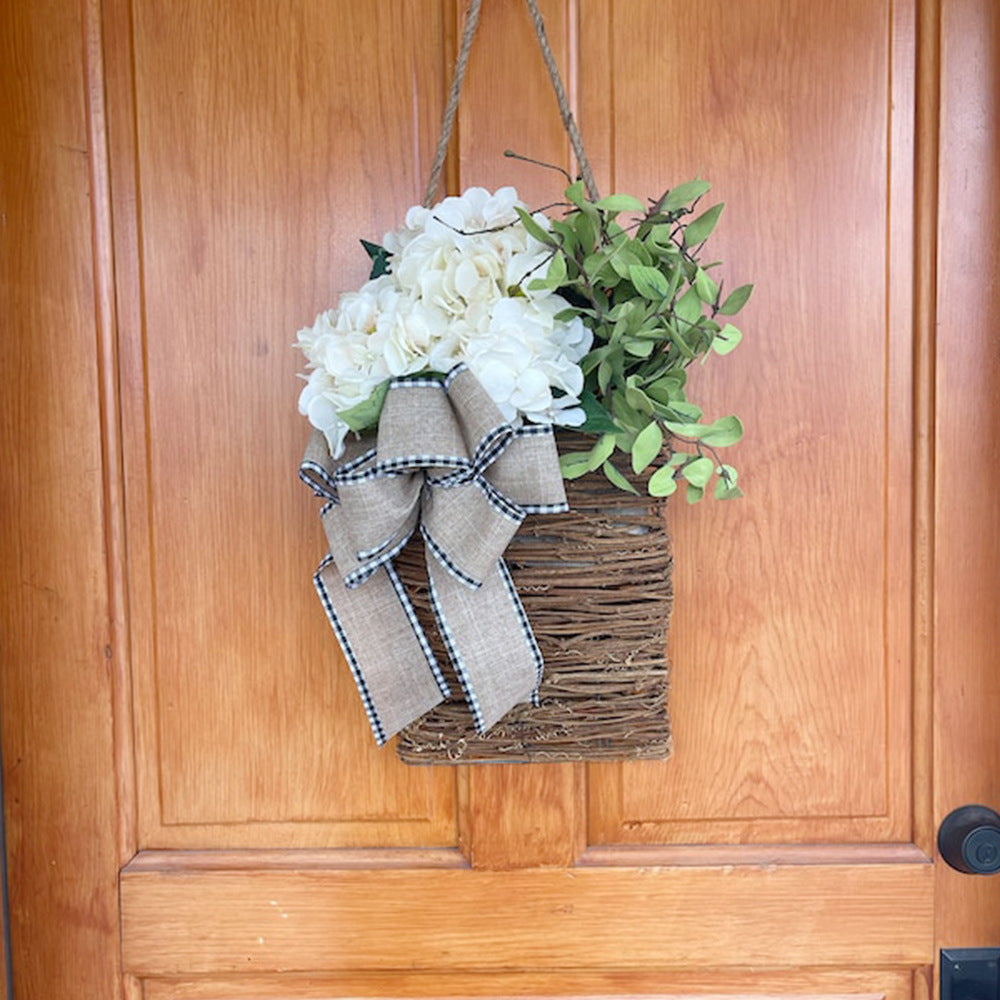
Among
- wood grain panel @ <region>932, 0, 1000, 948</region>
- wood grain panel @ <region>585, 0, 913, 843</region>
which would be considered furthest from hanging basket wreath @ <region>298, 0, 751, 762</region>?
wood grain panel @ <region>932, 0, 1000, 948</region>

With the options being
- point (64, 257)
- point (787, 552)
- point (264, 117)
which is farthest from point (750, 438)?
point (64, 257)

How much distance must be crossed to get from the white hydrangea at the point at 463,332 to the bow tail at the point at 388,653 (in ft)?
0.39

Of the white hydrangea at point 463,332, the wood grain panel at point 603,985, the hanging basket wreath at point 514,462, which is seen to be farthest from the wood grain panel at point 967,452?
the white hydrangea at point 463,332

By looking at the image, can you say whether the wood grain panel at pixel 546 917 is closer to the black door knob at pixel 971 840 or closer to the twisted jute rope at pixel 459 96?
the black door knob at pixel 971 840

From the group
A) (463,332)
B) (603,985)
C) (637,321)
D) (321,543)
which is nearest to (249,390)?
(321,543)

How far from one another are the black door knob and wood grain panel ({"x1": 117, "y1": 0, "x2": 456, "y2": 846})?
19.1 inches

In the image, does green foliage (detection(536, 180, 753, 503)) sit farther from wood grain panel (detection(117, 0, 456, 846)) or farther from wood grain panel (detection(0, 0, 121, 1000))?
wood grain panel (detection(0, 0, 121, 1000))

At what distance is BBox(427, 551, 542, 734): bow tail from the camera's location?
0.72 m

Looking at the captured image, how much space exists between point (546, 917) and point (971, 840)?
1.35 feet

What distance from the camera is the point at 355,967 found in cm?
94

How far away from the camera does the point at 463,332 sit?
706mm

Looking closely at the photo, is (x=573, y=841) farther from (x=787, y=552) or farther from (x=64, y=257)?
(x=64, y=257)

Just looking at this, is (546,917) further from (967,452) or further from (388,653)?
(967,452)

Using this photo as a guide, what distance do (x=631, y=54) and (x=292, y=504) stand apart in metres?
Result: 0.53
